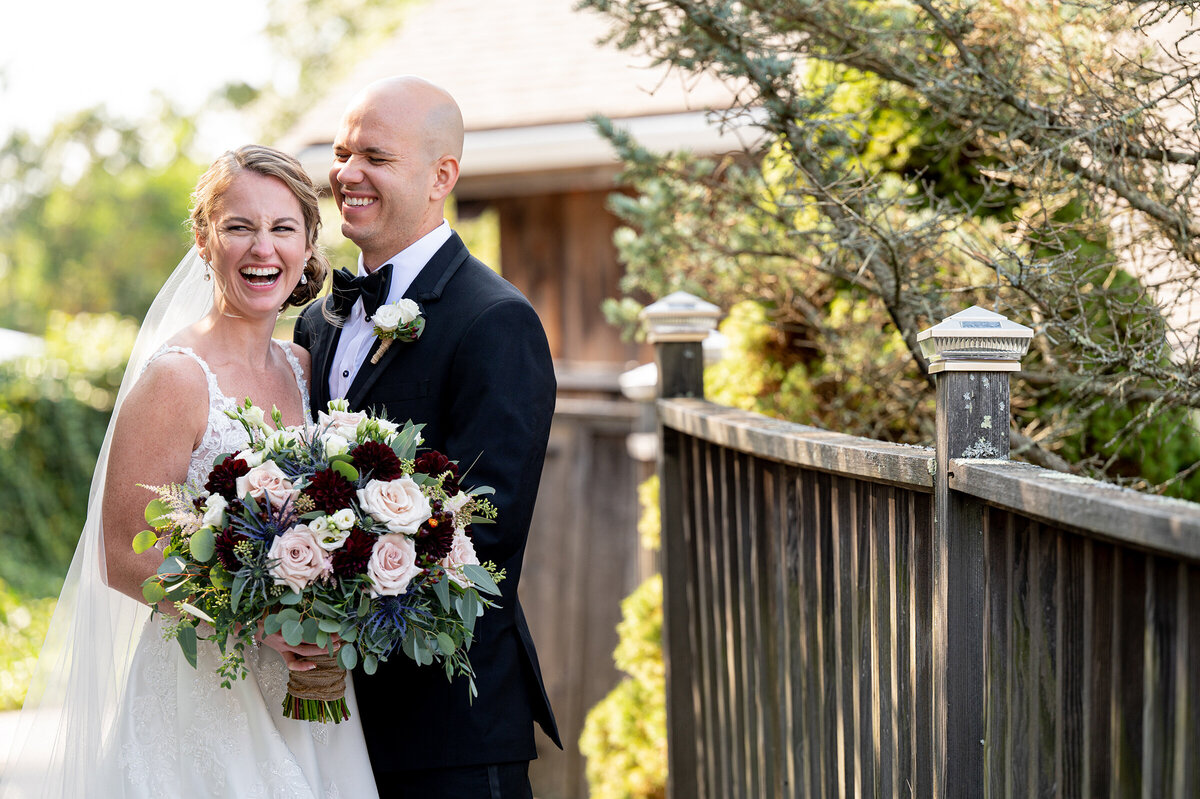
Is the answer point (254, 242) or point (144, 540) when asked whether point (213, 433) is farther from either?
point (254, 242)

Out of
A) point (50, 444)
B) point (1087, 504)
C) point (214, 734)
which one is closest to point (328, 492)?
point (214, 734)

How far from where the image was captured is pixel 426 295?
293cm

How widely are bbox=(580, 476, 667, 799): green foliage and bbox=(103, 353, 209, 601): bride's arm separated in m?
2.57

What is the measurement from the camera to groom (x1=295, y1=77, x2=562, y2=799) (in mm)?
2729

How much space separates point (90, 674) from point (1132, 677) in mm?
2478

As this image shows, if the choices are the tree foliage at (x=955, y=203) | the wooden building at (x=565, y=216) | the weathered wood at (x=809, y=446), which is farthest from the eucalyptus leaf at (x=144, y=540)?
the wooden building at (x=565, y=216)

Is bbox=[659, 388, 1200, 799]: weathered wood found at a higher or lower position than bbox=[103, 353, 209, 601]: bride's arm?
lower

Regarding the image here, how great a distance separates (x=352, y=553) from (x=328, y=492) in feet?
0.44

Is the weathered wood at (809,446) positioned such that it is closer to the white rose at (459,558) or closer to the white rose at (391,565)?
the white rose at (459,558)

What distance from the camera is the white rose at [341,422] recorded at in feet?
7.93

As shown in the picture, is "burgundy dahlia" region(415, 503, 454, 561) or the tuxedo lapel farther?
the tuxedo lapel

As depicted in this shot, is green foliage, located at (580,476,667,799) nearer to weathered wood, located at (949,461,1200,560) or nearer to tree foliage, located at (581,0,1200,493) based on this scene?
tree foliage, located at (581,0,1200,493)

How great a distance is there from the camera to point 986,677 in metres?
1.86

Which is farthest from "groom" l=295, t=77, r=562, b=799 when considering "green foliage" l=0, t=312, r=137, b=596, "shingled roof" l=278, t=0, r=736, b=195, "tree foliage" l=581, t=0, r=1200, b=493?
"green foliage" l=0, t=312, r=137, b=596
